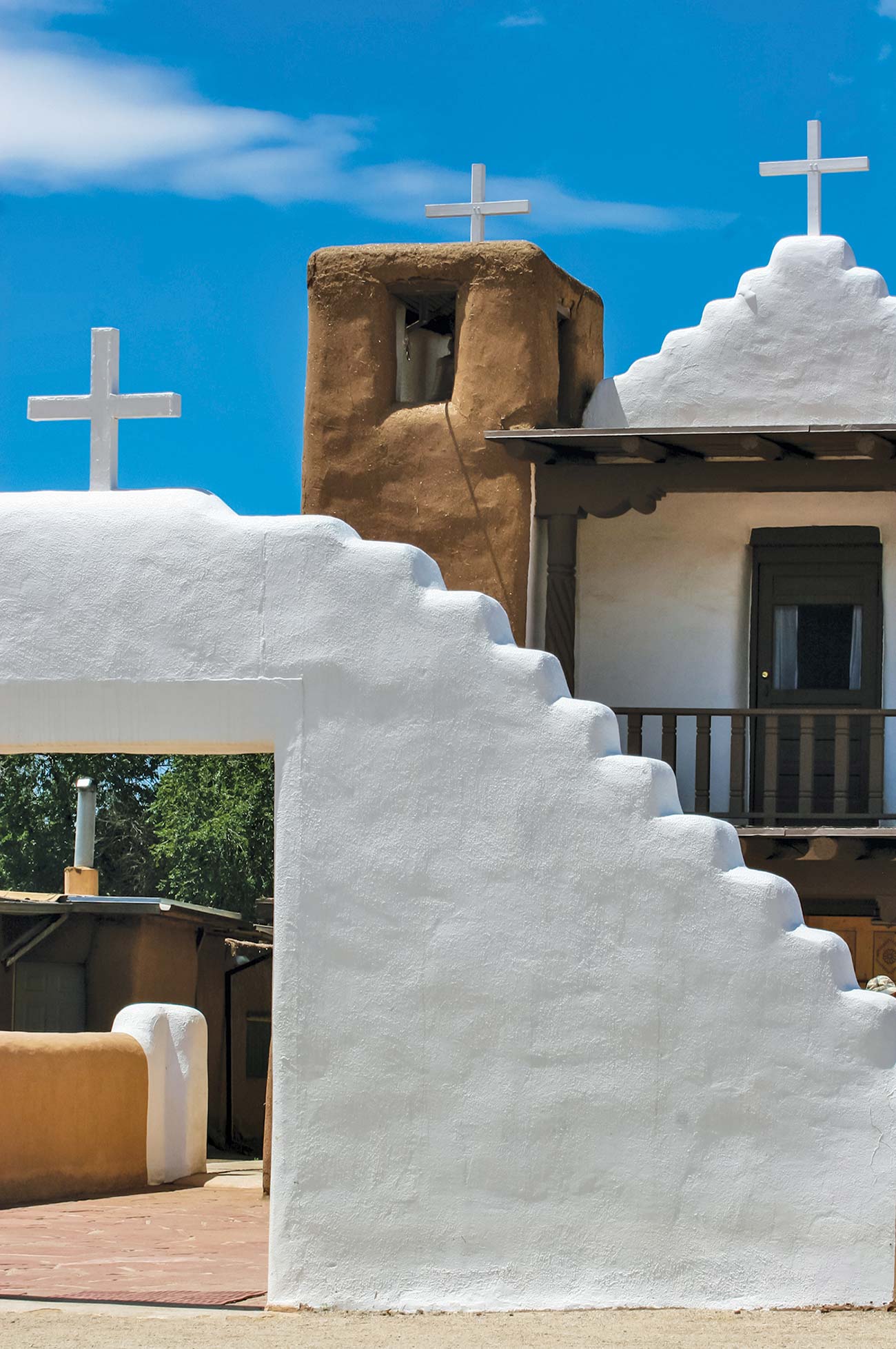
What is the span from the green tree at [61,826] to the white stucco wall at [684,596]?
21.9 m

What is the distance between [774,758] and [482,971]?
4727mm

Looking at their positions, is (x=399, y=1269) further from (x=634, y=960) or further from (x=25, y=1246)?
(x=25, y=1246)

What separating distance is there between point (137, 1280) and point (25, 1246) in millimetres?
1558

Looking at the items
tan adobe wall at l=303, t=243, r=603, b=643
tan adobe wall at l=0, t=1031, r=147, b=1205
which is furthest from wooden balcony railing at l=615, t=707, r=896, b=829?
tan adobe wall at l=0, t=1031, r=147, b=1205

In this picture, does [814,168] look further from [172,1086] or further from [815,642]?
[172,1086]

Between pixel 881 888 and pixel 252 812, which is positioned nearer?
pixel 881 888

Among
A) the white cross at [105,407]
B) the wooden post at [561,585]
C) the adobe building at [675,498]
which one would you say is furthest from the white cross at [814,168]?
the white cross at [105,407]

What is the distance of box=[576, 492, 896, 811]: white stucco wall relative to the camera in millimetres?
12797

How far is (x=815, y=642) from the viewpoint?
42.1 feet

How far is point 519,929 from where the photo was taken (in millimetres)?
7637

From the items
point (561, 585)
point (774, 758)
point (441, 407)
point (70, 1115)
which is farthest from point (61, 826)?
point (774, 758)

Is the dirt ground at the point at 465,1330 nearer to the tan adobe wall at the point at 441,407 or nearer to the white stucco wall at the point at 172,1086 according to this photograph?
the tan adobe wall at the point at 441,407

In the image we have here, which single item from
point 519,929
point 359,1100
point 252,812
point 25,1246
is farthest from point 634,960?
point 252,812

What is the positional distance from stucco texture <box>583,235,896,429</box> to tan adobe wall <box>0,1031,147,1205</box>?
230 inches
